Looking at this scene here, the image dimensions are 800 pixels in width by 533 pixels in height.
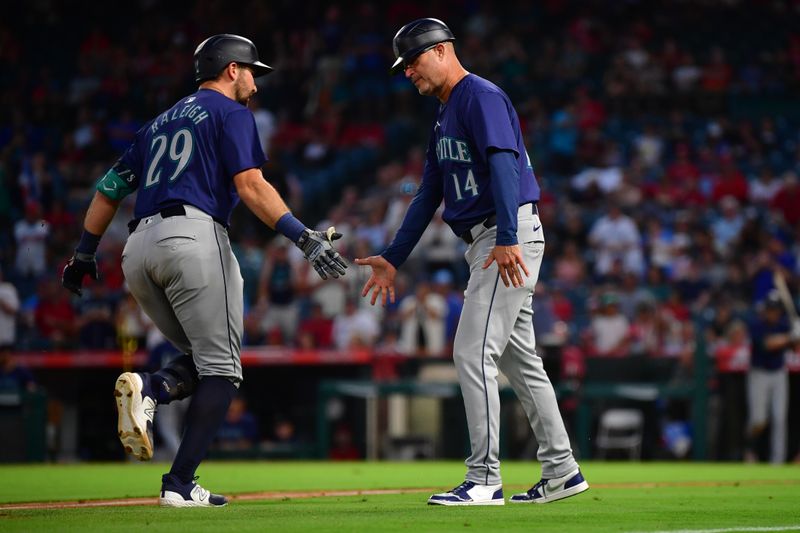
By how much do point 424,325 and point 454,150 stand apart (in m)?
8.60

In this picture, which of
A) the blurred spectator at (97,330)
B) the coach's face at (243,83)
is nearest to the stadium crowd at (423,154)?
the blurred spectator at (97,330)

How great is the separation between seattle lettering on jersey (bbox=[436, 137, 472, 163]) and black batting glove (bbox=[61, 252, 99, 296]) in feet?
5.70

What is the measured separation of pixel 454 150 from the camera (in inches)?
229

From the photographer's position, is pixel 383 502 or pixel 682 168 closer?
pixel 383 502

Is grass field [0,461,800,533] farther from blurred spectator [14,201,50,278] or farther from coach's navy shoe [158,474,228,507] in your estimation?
blurred spectator [14,201,50,278]

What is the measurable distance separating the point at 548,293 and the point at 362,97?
7076 mm

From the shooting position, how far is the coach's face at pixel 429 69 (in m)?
5.86

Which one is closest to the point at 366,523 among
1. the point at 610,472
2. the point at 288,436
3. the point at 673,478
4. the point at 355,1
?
the point at 673,478

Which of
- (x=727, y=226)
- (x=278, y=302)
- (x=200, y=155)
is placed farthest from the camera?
(x=727, y=226)

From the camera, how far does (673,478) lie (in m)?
9.20

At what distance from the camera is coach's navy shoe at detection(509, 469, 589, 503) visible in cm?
580

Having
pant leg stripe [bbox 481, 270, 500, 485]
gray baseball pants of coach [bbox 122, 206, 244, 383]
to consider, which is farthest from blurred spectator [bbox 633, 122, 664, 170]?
gray baseball pants of coach [bbox 122, 206, 244, 383]

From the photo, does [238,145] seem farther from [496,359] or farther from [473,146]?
[496,359]

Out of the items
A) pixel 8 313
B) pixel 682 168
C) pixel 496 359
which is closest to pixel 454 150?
pixel 496 359
